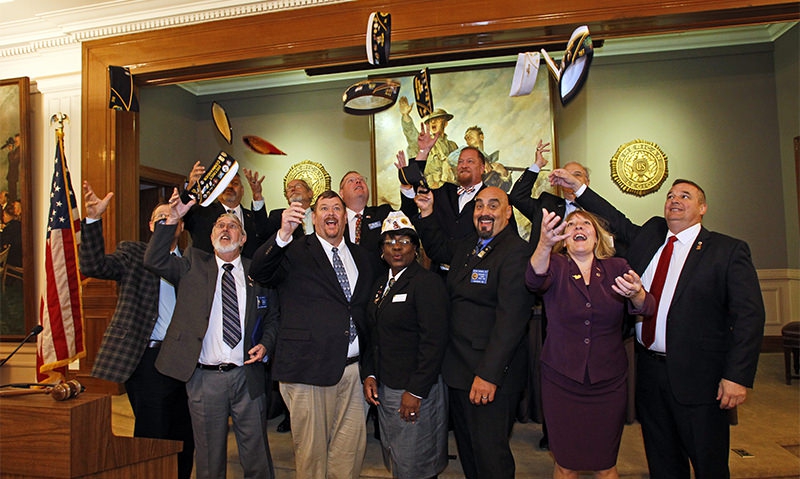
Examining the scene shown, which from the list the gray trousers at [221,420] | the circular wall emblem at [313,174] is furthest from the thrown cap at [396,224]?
the circular wall emblem at [313,174]

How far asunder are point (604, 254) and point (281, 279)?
5.19 ft

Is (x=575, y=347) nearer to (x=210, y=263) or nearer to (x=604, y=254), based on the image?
(x=604, y=254)

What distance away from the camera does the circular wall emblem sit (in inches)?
304

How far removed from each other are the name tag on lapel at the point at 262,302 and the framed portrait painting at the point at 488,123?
4.23 m

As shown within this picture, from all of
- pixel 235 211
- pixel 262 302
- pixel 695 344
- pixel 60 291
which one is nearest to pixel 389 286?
pixel 262 302

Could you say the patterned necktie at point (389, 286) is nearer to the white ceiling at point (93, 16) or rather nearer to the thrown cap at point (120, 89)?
the white ceiling at point (93, 16)

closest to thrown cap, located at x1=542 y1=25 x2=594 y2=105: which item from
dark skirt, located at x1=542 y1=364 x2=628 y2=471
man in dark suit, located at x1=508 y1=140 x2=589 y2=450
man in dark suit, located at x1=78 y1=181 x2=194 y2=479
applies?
man in dark suit, located at x1=508 y1=140 x2=589 y2=450

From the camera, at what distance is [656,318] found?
2.68 m

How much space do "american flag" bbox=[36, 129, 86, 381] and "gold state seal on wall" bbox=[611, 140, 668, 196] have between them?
591cm

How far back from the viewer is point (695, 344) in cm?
257

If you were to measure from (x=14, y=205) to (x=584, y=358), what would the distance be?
19.0 feet

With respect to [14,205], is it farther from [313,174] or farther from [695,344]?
[695,344]

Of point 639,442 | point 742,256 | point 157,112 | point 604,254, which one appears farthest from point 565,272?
point 157,112

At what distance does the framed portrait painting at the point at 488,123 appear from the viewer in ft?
22.2
